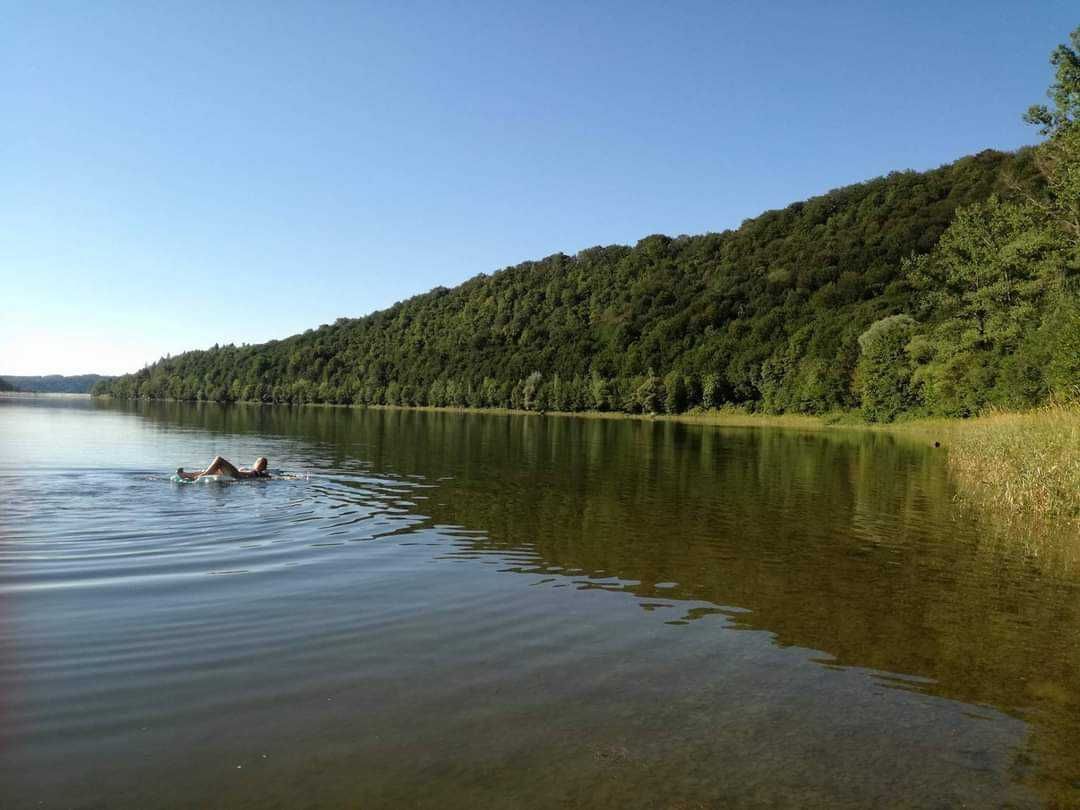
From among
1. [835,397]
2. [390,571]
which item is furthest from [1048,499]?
[835,397]

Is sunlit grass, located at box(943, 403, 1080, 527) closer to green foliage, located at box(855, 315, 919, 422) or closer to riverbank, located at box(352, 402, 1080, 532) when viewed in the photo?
riverbank, located at box(352, 402, 1080, 532)

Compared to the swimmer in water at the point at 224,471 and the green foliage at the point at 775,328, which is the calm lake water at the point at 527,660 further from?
the green foliage at the point at 775,328

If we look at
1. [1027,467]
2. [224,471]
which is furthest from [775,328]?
[224,471]

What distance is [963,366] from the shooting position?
72.4 m

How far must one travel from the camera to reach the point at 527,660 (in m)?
8.55

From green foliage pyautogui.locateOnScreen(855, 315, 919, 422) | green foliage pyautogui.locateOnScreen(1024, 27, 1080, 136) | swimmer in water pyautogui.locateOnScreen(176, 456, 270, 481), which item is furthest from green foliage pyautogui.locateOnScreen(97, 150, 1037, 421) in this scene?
swimmer in water pyautogui.locateOnScreen(176, 456, 270, 481)

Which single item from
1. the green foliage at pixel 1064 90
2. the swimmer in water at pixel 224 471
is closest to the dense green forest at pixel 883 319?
the green foliage at pixel 1064 90

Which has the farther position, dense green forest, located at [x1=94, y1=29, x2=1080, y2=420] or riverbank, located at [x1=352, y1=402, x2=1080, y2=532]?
dense green forest, located at [x1=94, y1=29, x2=1080, y2=420]

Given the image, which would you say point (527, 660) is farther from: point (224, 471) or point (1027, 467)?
point (224, 471)

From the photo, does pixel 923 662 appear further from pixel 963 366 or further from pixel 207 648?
pixel 963 366

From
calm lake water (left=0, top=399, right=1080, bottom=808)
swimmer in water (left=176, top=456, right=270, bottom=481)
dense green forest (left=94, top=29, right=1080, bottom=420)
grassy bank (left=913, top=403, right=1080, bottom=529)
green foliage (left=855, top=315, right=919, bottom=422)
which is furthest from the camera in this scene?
green foliage (left=855, top=315, right=919, bottom=422)

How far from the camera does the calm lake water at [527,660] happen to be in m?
5.79

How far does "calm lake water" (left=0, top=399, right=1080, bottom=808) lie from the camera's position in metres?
5.79

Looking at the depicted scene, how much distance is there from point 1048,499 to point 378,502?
18196mm
